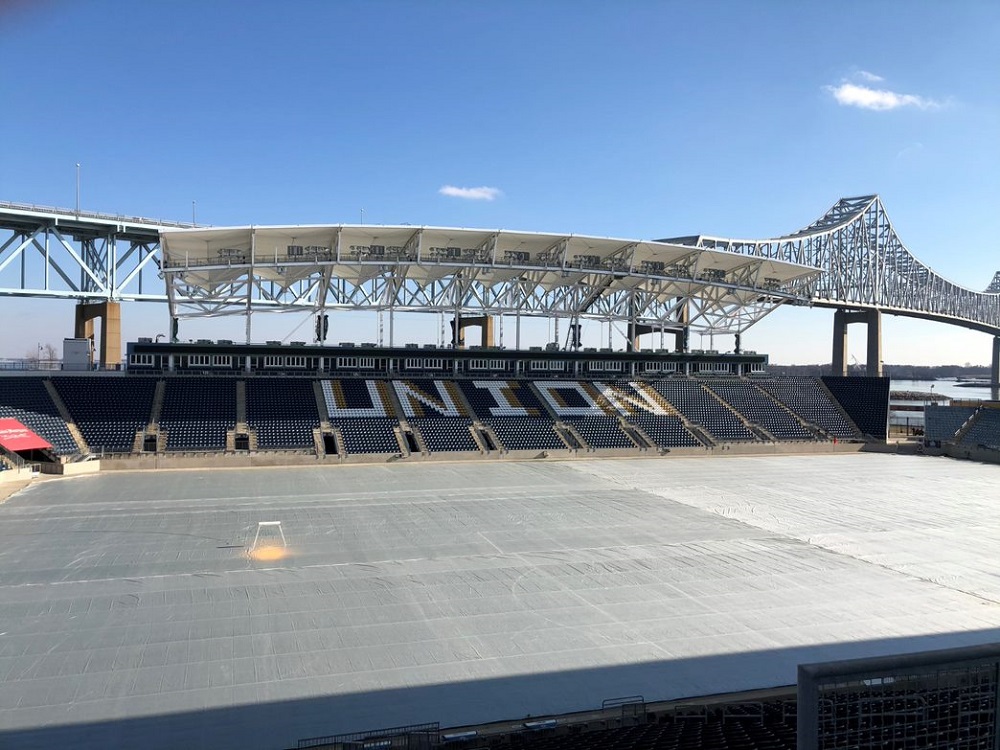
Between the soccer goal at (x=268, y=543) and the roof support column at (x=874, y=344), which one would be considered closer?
the soccer goal at (x=268, y=543)

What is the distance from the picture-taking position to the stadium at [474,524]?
11.4m

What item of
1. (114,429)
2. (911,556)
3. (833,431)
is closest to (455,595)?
(911,556)

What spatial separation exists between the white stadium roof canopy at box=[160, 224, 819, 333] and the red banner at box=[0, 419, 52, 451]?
38.3 ft

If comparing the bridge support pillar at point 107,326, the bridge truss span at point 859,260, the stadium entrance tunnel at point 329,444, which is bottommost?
the stadium entrance tunnel at point 329,444

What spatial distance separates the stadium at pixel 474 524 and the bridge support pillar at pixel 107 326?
244 millimetres

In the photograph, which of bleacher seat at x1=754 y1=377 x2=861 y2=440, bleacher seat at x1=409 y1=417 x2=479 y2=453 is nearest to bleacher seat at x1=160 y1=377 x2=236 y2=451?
bleacher seat at x1=409 y1=417 x2=479 y2=453

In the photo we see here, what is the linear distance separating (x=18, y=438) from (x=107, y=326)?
20923 millimetres

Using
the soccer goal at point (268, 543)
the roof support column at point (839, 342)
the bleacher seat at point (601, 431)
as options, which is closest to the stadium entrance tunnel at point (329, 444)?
the bleacher seat at point (601, 431)

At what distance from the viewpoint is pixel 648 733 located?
10.1 meters

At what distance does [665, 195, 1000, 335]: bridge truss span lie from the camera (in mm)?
90062

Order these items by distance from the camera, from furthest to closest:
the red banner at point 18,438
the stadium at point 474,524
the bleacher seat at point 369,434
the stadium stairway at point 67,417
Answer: the bleacher seat at point 369,434, the stadium stairway at point 67,417, the red banner at point 18,438, the stadium at point 474,524

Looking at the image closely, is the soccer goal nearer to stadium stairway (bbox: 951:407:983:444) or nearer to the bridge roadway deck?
the bridge roadway deck

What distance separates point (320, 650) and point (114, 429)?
104 feet

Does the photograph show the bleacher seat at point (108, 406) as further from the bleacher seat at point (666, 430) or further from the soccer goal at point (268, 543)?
the bleacher seat at point (666, 430)
